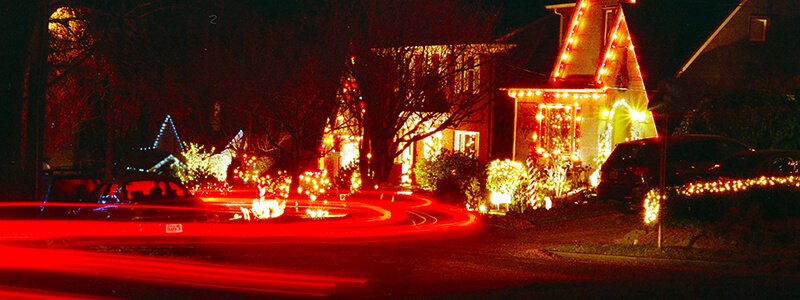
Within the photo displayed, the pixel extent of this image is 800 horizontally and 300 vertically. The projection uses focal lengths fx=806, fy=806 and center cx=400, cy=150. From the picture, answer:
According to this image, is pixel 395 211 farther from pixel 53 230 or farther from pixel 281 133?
pixel 281 133

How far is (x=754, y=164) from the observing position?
16906mm

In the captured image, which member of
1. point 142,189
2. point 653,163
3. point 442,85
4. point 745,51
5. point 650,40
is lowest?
point 142,189

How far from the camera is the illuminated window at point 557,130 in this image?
24.1 m

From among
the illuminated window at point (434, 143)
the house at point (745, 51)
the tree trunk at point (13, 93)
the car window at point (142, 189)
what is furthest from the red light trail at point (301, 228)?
the illuminated window at point (434, 143)

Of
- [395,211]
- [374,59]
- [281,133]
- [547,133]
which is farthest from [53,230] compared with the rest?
[281,133]

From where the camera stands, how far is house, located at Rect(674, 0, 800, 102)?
2281cm

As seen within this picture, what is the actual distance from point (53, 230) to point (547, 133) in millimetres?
15444

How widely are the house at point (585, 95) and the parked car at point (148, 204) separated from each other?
457 inches

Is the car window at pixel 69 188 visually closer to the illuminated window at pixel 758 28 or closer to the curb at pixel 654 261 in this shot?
the curb at pixel 654 261

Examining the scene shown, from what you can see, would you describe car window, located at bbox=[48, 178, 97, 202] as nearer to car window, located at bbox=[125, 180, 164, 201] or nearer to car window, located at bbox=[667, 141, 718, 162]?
car window, located at bbox=[125, 180, 164, 201]

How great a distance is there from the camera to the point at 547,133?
24.9m

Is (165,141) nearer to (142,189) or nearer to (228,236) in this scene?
(142,189)

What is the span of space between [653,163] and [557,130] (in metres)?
7.12

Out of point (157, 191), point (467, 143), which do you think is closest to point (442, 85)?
point (467, 143)
